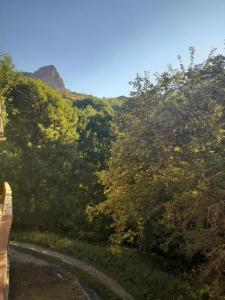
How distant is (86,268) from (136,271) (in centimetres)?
343

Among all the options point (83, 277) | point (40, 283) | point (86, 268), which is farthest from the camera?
point (86, 268)

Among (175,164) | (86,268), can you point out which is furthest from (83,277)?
(175,164)

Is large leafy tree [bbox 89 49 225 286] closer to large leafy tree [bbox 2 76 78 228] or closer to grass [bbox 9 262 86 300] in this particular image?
grass [bbox 9 262 86 300]

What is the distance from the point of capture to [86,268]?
2948 centimetres

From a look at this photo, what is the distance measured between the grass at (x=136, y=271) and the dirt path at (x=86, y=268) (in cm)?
45

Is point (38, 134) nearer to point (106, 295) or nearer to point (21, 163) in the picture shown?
point (21, 163)

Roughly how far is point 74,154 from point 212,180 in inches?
1097

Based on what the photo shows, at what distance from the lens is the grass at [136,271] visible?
25398 mm

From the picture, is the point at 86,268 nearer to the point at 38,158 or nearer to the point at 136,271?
the point at 136,271

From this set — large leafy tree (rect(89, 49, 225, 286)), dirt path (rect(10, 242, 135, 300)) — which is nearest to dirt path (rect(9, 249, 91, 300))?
dirt path (rect(10, 242, 135, 300))

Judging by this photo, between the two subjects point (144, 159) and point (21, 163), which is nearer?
point (144, 159)

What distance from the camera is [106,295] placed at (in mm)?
24297

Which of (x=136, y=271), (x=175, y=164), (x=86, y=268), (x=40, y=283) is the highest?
(x=175, y=164)

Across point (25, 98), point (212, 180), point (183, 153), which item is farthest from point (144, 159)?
point (25, 98)
